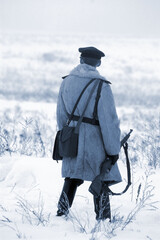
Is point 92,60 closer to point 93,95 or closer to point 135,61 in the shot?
point 93,95

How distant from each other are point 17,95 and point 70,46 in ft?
97.8

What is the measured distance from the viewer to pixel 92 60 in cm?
379

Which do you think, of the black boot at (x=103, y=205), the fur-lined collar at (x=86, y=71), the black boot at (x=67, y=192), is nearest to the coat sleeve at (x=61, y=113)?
the fur-lined collar at (x=86, y=71)

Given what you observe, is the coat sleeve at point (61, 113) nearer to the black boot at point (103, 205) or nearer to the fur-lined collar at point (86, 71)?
the fur-lined collar at point (86, 71)

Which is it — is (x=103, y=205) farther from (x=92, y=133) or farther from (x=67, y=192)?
(x=92, y=133)

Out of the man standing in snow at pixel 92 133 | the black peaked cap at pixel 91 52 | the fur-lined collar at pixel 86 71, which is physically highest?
the black peaked cap at pixel 91 52

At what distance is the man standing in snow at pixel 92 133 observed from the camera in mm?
3636

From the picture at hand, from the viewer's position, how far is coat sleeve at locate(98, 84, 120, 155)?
11.9ft

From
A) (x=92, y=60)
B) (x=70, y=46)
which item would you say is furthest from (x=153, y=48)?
(x=92, y=60)

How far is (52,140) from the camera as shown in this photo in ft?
27.1

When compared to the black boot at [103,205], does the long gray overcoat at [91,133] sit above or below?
above

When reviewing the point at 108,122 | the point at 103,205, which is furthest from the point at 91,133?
the point at 103,205

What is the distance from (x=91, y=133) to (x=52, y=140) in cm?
463

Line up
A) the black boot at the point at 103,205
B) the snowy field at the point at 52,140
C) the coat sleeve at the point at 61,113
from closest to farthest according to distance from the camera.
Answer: the snowy field at the point at 52,140 → the black boot at the point at 103,205 → the coat sleeve at the point at 61,113
